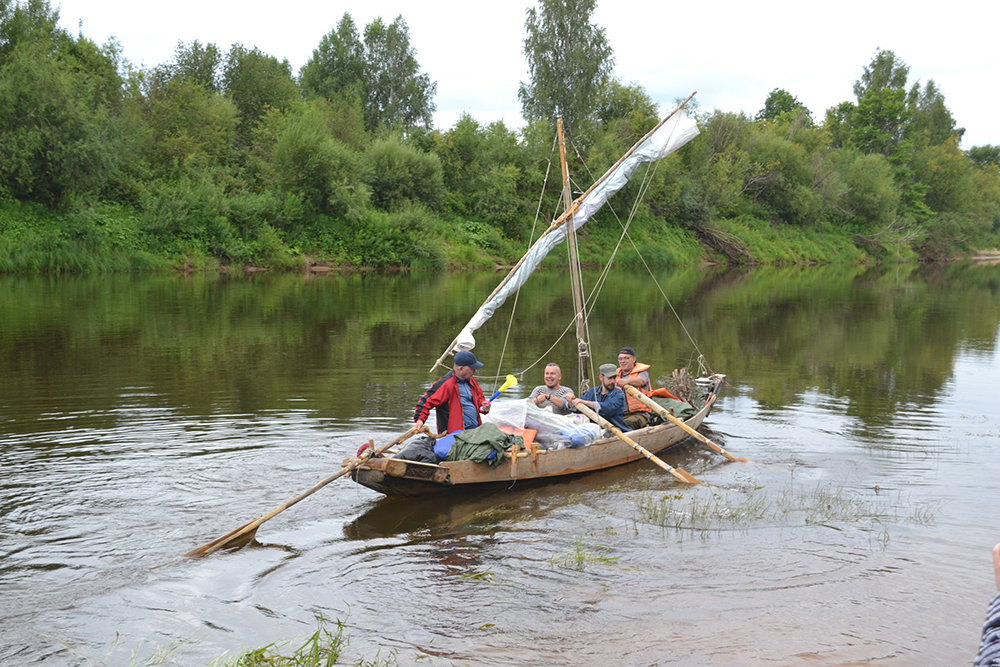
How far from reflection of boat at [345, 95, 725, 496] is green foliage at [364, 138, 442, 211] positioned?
3493 centimetres

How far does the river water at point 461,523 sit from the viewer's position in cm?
683

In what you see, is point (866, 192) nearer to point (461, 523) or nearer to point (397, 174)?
point (397, 174)

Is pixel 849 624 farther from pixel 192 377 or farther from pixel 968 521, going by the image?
pixel 192 377

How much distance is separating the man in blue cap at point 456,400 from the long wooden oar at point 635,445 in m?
1.79

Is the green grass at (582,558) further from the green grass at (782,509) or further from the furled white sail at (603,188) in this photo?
the furled white sail at (603,188)

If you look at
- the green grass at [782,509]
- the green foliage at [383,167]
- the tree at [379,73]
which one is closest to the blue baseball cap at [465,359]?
the green grass at [782,509]

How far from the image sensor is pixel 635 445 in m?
11.7

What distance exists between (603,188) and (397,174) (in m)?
36.5

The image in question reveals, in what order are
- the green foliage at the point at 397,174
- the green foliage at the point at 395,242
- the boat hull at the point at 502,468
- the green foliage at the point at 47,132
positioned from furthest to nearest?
1. the green foliage at the point at 397,174
2. the green foliage at the point at 395,242
3. the green foliage at the point at 47,132
4. the boat hull at the point at 502,468

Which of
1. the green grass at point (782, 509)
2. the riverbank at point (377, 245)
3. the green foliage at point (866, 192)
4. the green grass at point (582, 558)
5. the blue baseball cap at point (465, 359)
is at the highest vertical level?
the green foliage at point (866, 192)

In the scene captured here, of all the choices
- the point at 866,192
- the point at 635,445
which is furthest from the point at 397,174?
the point at 866,192

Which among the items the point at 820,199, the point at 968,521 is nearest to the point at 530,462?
the point at 968,521

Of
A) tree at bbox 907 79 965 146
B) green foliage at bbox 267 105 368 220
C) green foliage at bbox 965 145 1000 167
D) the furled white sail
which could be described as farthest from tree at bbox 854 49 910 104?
the furled white sail

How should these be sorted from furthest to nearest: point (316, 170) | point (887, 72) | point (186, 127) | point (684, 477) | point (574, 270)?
point (887, 72), point (186, 127), point (316, 170), point (574, 270), point (684, 477)
